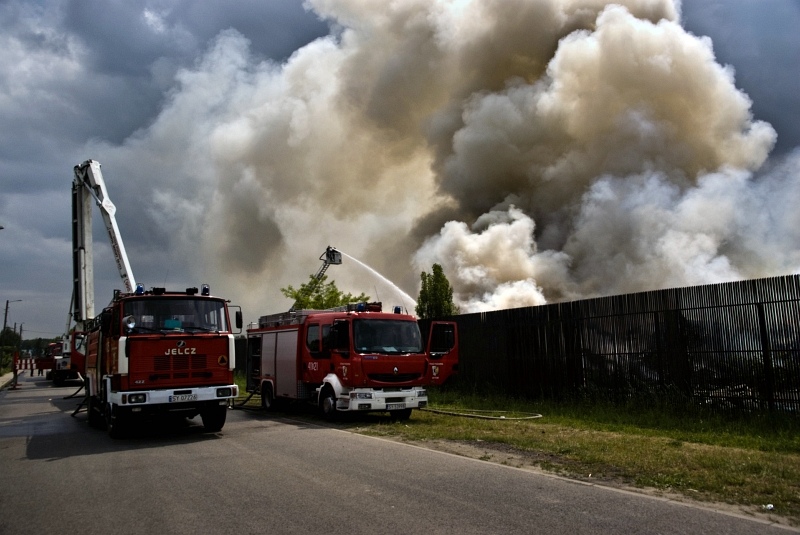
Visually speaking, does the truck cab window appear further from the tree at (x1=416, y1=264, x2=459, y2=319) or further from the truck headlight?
the tree at (x1=416, y1=264, x2=459, y2=319)

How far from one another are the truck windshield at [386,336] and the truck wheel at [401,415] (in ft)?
4.43

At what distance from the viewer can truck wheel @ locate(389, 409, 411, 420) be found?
44.1 feet

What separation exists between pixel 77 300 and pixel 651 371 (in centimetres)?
2295

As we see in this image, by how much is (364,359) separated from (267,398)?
204 inches

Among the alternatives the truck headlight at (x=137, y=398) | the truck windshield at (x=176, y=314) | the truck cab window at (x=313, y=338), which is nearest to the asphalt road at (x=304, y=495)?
the truck headlight at (x=137, y=398)

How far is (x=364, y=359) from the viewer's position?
41.2 ft

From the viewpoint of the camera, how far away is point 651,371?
41.3 feet

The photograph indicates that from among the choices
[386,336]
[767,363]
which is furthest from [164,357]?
[767,363]

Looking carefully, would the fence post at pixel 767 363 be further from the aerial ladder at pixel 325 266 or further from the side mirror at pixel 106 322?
the aerial ladder at pixel 325 266

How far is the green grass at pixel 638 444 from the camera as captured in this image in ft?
21.9

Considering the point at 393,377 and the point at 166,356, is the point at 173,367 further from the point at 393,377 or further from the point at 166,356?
the point at 393,377

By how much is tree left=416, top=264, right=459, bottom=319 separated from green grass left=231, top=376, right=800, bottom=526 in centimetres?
3233

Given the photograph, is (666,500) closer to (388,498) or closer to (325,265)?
(388,498)

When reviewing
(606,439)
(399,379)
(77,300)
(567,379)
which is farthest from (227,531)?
(77,300)
